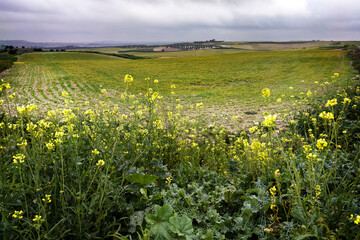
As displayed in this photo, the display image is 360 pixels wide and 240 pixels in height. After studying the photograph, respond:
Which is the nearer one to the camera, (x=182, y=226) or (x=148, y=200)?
(x=182, y=226)

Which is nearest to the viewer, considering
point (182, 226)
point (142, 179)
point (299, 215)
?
point (182, 226)

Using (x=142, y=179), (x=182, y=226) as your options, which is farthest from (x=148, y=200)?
(x=182, y=226)

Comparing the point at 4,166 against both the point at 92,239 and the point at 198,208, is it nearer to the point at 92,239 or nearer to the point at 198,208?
the point at 92,239

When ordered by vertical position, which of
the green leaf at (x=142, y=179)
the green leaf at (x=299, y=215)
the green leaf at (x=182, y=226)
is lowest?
the green leaf at (x=299, y=215)

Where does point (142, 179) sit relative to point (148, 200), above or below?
above

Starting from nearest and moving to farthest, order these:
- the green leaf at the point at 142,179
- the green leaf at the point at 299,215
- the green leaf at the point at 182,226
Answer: the green leaf at the point at 182,226 < the green leaf at the point at 299,215 < the green leaf at the point at 142,179

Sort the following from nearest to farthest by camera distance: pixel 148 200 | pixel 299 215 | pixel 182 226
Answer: pixel 182 226 → pixel 299 215 → pixel 148 200

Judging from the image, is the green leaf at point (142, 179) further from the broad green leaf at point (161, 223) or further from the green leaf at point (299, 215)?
the green leaf at point (299, 215)

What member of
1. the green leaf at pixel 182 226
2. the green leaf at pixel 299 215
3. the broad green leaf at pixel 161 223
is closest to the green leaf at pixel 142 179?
the broad green leaf at pixel 161 223

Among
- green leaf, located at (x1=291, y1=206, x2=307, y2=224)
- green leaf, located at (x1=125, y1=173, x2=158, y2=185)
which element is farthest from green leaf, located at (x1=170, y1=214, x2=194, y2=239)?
green leaf, located at (x1=291, y1=206, x2=307, y2=224)

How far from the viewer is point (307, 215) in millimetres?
2418

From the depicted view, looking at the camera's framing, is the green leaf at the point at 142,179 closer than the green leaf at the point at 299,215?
No

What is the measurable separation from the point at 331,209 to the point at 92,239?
103 inches

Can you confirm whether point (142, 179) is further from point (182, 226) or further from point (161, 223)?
point (182, 226)
